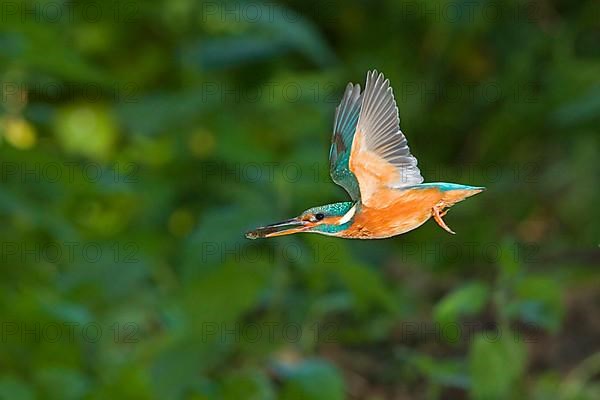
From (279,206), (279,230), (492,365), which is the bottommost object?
(492,365)

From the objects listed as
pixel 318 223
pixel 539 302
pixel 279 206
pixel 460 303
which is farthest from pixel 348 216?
pixel 279 206

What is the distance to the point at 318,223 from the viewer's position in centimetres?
34

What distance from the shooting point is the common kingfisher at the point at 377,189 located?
0.33 meters

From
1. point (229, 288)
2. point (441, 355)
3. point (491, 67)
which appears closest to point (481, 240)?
Answer: point (441, 355)

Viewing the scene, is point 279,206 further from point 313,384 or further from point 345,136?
point 345,136

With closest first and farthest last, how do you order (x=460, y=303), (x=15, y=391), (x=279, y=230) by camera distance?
(x=279, y=230)
(x=460, y=303)
(x=15, y=391)

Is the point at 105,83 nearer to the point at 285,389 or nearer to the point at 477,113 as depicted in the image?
the point at 285,389

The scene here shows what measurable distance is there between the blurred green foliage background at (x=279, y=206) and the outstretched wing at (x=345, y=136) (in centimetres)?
66

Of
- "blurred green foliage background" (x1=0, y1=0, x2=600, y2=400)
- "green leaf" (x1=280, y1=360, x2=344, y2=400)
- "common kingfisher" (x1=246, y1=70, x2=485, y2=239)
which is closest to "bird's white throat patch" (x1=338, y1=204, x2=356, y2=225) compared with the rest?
"common kingfisher" (x1=246, y1=70, x2=485, y2=239)

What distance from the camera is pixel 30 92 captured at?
2391 mm

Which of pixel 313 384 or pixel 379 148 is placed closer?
pixel 379 148

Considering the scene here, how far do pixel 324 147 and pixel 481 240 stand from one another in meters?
0.37

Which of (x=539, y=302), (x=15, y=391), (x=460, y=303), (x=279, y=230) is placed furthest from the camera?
(x=15, y=391)

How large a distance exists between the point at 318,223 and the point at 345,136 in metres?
0.06
